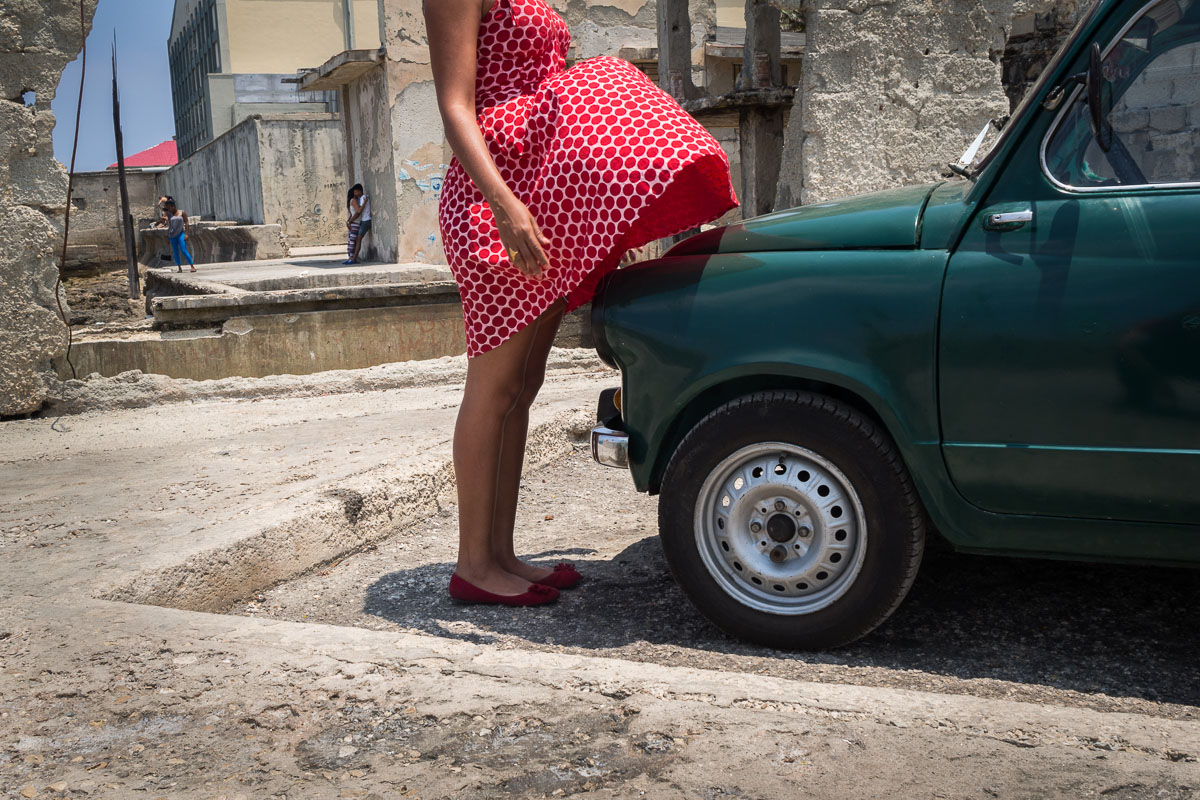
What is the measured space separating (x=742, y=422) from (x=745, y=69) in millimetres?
5724

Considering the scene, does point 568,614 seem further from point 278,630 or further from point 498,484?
point 278,630

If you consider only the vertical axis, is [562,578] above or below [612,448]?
below

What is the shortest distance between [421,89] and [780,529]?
12922 mm

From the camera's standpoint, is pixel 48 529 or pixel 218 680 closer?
pixel 218 680

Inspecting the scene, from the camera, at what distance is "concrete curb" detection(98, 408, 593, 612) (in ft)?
10.5

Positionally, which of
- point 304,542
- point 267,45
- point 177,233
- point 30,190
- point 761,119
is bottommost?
point 304,542

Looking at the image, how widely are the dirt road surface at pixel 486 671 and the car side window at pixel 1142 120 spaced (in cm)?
119

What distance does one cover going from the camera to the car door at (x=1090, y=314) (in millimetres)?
2387

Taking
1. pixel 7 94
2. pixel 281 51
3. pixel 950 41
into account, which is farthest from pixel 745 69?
pixel 281 51

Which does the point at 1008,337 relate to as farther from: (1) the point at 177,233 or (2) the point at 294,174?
(2) the point at 294,174

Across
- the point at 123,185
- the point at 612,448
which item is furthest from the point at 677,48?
the point at 123,185

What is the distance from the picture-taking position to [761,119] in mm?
7812

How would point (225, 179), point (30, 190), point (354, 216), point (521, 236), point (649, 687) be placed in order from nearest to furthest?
point (649, 687) < point (521, 236) < point (30, 190) < point (354, 216) < point (225, 179)

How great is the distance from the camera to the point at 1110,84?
257 centimetres
